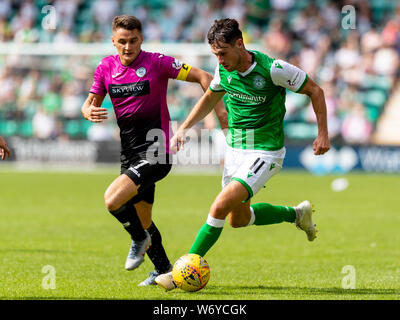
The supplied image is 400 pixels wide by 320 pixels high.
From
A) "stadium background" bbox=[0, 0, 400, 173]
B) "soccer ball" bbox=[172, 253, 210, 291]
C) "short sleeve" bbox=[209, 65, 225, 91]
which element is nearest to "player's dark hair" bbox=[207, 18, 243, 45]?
"short sleeve" bbox=[209, 65, 225, 91]

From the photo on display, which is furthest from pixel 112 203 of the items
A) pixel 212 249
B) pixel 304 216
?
pixel 212 249

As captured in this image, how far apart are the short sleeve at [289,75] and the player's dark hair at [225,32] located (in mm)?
454

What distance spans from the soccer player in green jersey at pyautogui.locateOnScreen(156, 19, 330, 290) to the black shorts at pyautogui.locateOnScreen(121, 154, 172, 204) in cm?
36

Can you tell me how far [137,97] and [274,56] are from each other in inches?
678

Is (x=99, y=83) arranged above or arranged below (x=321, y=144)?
above

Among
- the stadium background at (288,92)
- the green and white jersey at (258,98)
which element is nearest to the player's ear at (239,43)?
the green and white jersey at (258,98)

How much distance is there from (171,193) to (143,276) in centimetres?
1003

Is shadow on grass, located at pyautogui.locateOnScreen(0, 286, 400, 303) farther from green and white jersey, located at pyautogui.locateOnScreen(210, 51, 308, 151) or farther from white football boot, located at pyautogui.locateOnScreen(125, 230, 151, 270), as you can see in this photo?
green and white jersey, located at pyautogui.locateOnScreen(210, 51, 308, 151)

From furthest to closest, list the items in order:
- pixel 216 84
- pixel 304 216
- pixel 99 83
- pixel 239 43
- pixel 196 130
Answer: pixel 196 130 → pixel 304 216 → pixel 99 83 → pixel 216 84 → pixel 239 43

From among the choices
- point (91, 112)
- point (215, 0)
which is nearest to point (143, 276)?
point (91, 112)

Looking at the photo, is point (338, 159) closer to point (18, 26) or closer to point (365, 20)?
point (365, 20)

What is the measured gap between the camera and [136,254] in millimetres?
7395

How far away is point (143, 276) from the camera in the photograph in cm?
820

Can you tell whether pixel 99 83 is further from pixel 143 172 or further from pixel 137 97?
pixel 143 172
